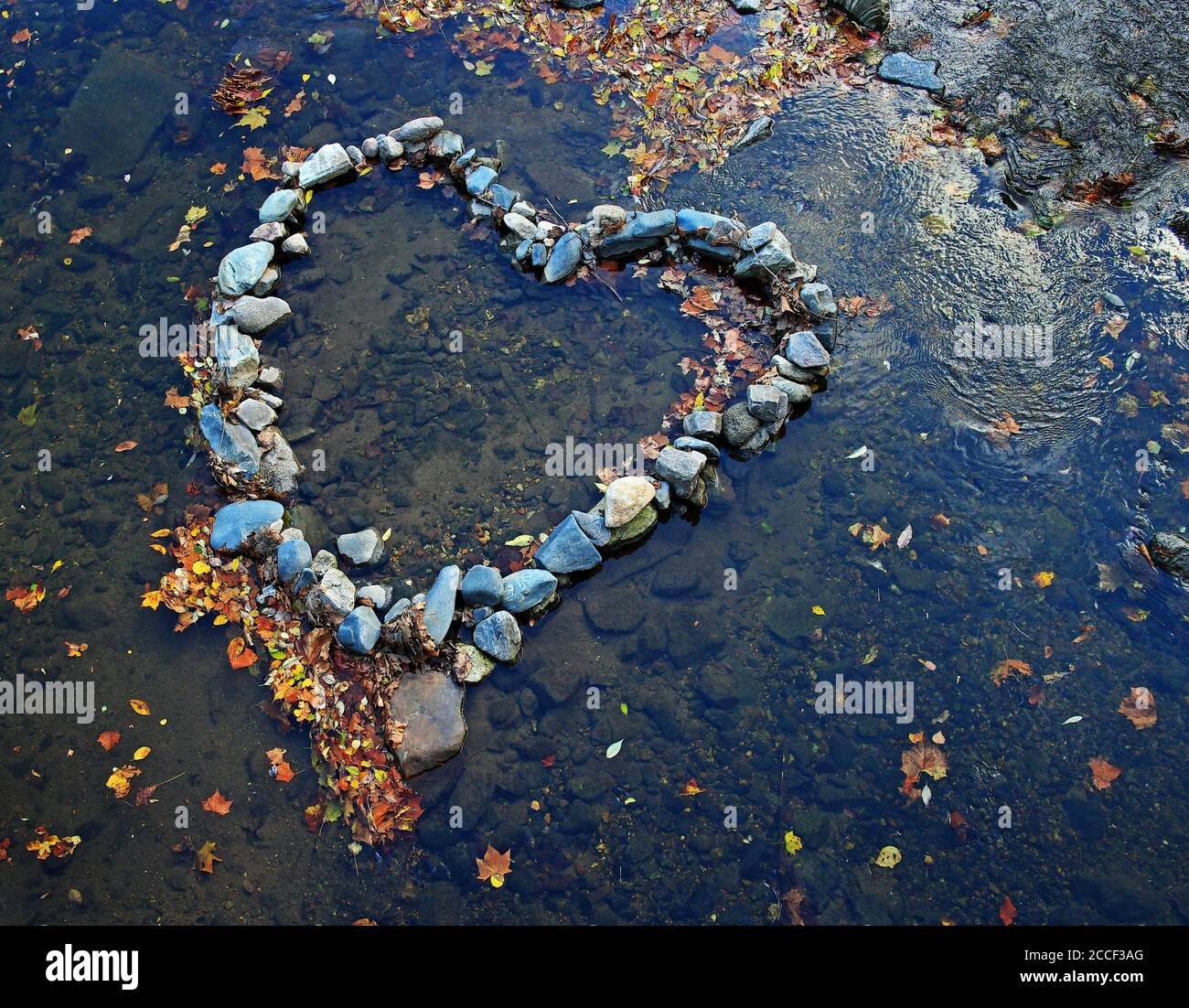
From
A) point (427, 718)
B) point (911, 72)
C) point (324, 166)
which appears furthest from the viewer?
point (911, 72)

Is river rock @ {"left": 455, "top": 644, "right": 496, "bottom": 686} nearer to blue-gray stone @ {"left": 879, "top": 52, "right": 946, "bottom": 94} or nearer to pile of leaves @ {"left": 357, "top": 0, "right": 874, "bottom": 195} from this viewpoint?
pile of leaves @ {"left": 357, "top": 0, "right": 874, "bottom": 195}

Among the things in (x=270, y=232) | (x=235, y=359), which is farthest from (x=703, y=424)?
(x=270, y=232)

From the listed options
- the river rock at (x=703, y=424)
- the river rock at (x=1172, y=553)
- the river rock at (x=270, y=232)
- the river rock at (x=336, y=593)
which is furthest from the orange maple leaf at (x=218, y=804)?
the river rock at (x=1172, y=553)

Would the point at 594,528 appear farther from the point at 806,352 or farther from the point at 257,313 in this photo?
the point at 257,313

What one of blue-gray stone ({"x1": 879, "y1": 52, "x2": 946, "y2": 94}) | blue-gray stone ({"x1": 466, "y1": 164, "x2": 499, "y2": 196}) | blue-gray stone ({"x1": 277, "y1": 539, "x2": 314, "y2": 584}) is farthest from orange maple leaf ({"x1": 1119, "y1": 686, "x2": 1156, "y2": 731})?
blue-gray stone ({"x1": 466, "y1": 164, "x2": 499, "y2": 196})

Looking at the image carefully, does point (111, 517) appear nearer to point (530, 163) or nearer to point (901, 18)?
point (530, 163)
